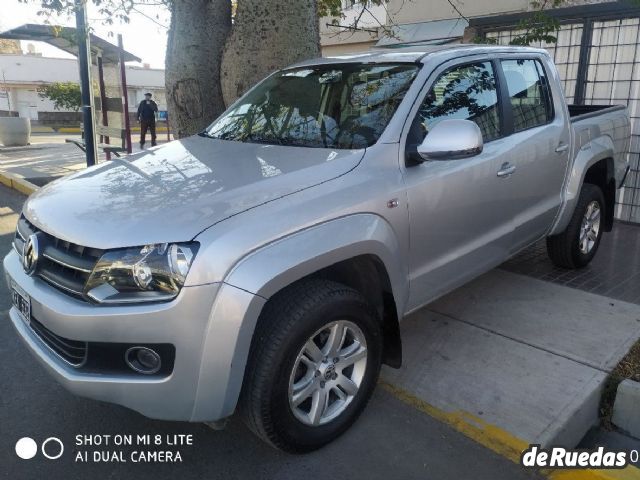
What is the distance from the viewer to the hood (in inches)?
90.7

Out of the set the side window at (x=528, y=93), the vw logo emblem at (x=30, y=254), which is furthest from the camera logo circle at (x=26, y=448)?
the side window at (x=528, y=93)

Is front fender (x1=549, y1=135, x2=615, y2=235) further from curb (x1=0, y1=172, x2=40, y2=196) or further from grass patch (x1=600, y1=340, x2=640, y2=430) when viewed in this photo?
curb (x1=0, y1=172, x2=40, y2=196)

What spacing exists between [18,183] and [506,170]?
8624 millimetres

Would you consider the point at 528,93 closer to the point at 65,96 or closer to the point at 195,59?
the point at 195,59

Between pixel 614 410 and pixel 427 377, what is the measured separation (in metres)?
1.03

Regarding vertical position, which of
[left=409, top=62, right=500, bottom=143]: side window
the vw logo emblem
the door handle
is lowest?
the vw logo emblem

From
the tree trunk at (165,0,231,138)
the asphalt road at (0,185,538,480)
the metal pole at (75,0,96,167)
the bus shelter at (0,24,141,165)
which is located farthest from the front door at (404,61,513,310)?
the bus shelter at (0,24,141,165)

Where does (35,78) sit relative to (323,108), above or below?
below

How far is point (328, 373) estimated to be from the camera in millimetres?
2684

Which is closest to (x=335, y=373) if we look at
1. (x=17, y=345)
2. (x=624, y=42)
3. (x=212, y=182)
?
(x=212, y=182)

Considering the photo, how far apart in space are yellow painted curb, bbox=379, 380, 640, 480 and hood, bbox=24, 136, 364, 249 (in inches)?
54.8

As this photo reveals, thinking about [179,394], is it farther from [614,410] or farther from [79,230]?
[614,410]

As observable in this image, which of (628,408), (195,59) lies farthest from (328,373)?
(195,59)

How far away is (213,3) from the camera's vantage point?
5.52 meters
